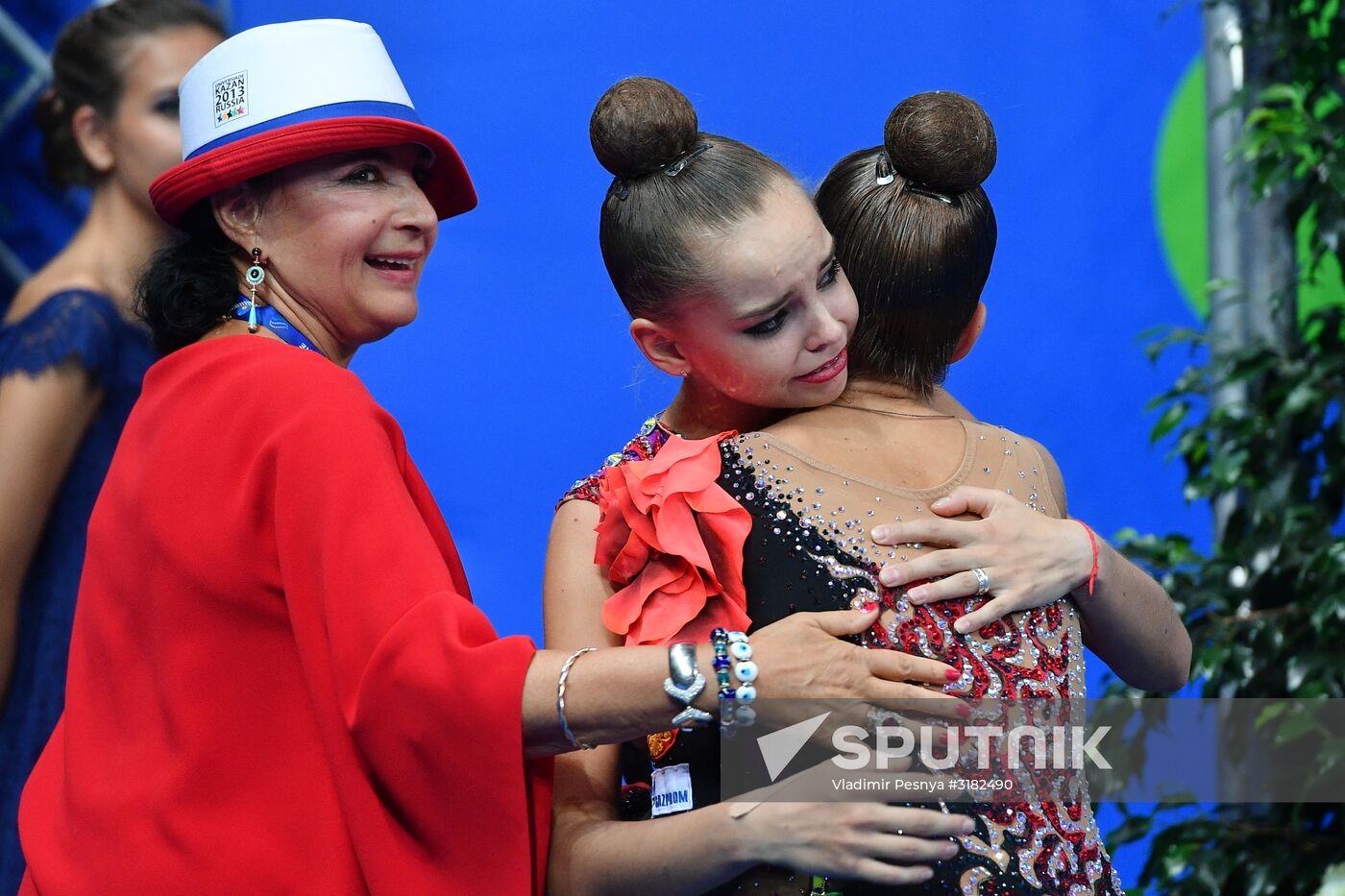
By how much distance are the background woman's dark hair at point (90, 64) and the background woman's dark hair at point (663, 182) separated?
147 centimetres

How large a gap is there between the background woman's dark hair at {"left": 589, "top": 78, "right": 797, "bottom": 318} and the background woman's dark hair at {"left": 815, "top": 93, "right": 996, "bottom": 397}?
0.36 ft

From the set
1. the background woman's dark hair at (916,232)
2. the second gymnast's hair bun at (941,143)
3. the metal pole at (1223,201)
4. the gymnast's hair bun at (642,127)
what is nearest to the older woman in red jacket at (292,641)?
the gymnast's hair bun at (642,127)

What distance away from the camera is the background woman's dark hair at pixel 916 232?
184 cm

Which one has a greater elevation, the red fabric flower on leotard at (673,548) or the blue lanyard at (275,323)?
the blue lanyard at (275,323)

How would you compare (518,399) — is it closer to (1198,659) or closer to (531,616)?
(531,616)

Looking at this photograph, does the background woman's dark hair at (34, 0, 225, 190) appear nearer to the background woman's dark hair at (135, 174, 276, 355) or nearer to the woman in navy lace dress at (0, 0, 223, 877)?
the woman in navy lace dress at (0, 0, 223, 877)

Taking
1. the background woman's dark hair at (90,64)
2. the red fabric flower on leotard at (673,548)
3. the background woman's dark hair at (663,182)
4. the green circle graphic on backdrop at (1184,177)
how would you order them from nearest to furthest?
the red fabric flower on leotard at (673,548), the background woman's dark hair at (663,182), the background woman's dark hair at (90,64), the green circle graphic on backdrop at (1184,177)

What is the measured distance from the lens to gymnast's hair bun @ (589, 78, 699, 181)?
181 cm

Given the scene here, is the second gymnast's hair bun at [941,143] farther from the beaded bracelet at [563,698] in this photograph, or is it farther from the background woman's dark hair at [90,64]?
the background woman's dark hair at [90,64]

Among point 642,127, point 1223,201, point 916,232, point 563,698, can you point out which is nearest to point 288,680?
point 563,698

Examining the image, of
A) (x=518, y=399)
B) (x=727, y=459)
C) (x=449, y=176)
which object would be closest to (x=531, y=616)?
(x=518, y=399)

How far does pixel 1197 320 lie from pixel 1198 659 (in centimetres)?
98

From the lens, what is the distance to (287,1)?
3311mm

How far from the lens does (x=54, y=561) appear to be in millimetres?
2719
